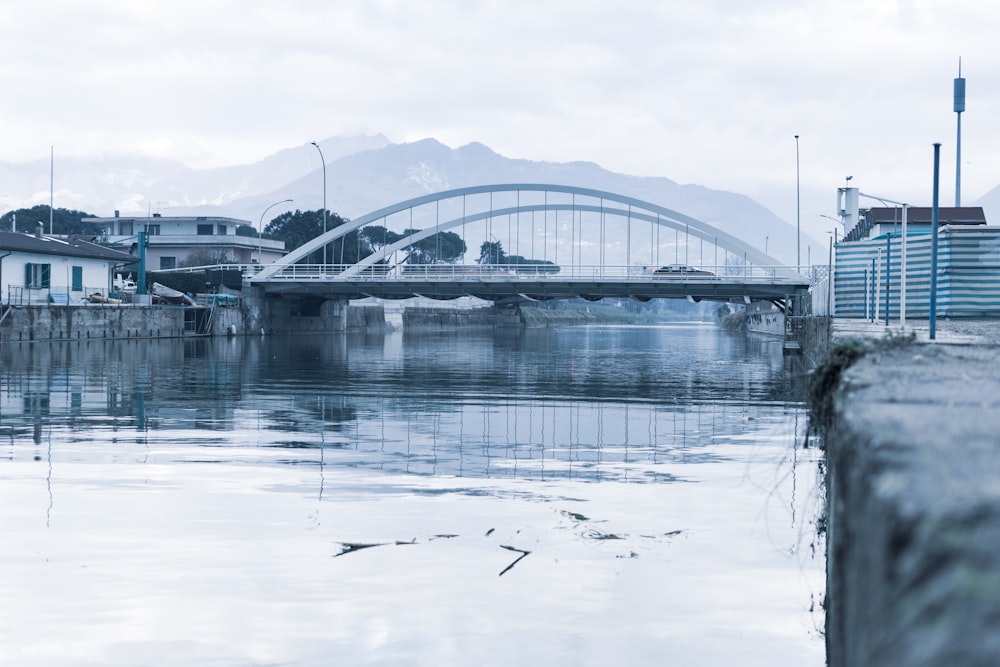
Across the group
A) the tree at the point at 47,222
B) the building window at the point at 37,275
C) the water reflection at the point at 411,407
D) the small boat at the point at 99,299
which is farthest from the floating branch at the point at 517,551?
the tree at the point at 47,222

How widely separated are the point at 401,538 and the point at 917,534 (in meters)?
11.1

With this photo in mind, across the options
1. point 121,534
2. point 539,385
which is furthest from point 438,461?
point 539,385

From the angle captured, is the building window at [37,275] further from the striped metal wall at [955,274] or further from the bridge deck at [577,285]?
the striped metal wall at [955,274]

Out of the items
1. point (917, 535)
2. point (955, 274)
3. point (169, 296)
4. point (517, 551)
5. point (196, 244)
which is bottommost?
point (517, 551)

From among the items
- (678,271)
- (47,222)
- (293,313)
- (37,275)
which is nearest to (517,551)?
(37,275)

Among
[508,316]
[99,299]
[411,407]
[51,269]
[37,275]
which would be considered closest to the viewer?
[411,407]

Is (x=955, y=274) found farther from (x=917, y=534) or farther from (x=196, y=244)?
(x=196, y=244)

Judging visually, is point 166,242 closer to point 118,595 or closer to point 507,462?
point 507,462

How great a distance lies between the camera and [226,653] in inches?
394

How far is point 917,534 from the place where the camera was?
3.51 metres

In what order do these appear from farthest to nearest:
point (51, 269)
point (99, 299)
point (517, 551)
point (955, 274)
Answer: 1. point (99, 299)
2. point (51, 269)
3. point (955, 274)
4. point (517, 551)

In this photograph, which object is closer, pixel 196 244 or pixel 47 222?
pixel 196 244

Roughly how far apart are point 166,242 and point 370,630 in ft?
415

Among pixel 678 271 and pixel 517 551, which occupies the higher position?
pixel 678 271
